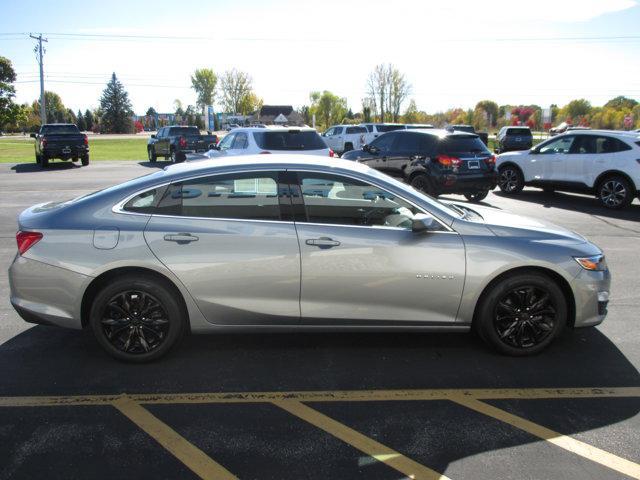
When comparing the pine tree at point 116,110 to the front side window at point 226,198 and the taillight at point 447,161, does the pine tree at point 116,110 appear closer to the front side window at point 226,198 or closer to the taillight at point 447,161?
the taillight at point 447,161

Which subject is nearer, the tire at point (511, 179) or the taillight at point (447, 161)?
the taillight at point (447, 161)

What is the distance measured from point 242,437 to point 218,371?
97 centimetres

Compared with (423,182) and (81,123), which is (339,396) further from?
(81,123)

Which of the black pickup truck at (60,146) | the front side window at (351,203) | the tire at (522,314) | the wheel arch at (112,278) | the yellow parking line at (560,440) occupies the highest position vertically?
the black pickup truck at (60,146)

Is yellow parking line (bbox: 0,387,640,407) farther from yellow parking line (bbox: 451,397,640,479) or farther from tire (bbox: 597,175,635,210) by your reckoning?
tire (bbox: 597,175,635,210)

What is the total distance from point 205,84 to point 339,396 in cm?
13445

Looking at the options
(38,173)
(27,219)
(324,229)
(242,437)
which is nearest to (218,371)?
(242,437)

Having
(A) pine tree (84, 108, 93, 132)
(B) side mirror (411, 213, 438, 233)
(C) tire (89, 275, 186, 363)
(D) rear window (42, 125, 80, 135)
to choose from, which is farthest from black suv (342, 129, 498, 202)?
(A) pine tree (84, 108, 93, 132)

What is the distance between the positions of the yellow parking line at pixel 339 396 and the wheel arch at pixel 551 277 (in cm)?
65

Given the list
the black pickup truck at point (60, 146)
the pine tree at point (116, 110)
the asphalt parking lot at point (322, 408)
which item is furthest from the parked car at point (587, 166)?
the pine tree at point (116, 110)

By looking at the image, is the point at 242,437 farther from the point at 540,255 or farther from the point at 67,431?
the point at 540,255

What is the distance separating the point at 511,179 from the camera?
589 inches

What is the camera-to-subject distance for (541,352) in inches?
175

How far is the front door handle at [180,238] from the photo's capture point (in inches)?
161
